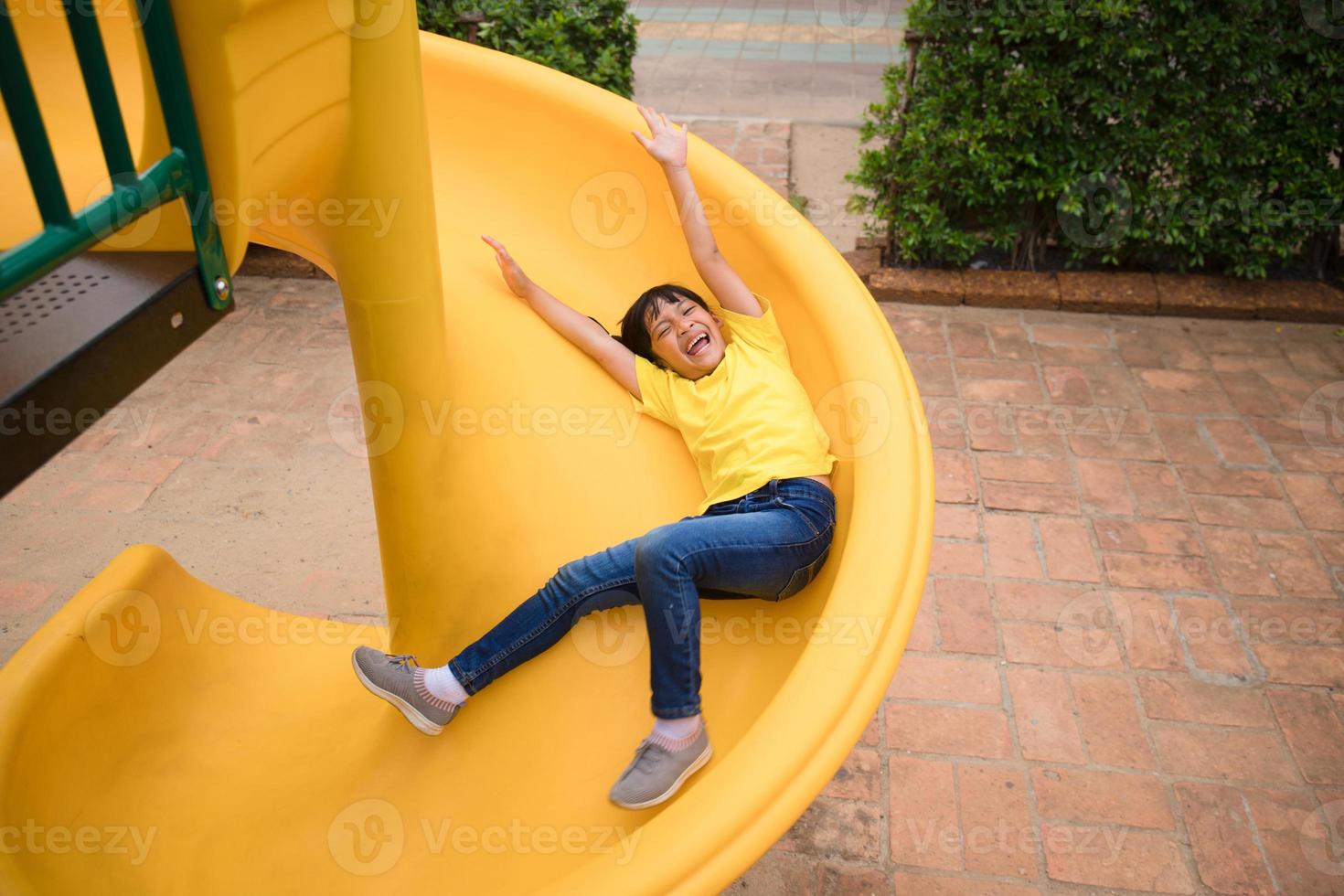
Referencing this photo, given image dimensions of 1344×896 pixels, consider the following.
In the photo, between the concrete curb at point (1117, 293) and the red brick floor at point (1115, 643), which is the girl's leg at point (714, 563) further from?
the concrete curb at point (1117, 293)

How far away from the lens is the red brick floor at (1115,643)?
7.56 ft

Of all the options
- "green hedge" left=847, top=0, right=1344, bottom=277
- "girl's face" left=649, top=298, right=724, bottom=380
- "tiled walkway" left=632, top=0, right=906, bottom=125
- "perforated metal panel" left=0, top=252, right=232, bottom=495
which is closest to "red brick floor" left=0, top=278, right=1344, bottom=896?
"green hedge" left=847, top=0, right=1344, bottom=277

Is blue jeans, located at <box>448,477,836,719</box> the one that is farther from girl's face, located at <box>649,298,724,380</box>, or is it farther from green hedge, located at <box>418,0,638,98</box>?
green hedge, located at <box>418,0,638,98</box>

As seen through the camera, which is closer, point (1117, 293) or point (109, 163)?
point (109, 163)

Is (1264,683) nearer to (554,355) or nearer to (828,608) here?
(828,608)

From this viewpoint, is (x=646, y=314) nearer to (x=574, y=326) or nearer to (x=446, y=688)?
(x=574, y=326)

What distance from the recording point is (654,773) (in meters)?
1.82

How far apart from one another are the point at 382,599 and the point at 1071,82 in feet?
10.2

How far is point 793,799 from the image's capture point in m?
1.55

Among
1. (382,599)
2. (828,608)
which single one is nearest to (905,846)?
(828,608)

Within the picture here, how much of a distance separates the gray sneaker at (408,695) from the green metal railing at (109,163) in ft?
2.97

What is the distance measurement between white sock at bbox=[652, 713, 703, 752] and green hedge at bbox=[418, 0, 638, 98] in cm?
323

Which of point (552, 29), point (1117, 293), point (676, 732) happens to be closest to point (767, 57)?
point (552, 29)

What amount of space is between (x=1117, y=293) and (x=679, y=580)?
305 cm
